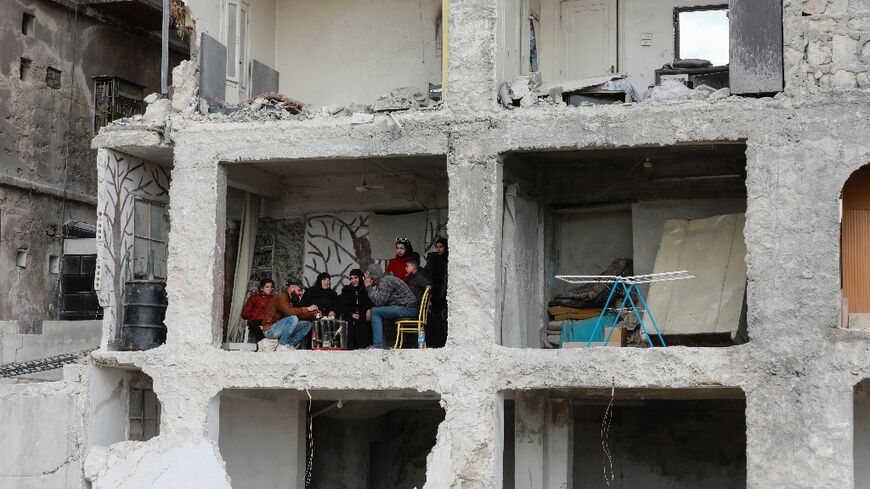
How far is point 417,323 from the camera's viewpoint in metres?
19.8

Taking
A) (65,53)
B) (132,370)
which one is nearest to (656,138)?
(132,370)

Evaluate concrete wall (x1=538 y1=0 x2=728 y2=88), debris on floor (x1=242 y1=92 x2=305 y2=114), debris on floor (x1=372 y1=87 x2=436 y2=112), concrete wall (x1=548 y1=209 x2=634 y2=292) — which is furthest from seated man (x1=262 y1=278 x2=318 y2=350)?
concrete wall (x1=538 y1=0 x2=728 y2=88)

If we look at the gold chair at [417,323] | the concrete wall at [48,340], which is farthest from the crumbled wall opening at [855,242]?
the concrete wall at [48,340]

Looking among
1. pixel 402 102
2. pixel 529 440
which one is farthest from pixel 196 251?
pixel 529 440

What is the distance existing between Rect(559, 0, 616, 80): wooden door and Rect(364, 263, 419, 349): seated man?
4.09m

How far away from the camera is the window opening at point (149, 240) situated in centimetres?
2139

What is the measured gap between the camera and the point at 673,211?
835 inches

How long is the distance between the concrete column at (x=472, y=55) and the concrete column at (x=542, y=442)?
4.22 m

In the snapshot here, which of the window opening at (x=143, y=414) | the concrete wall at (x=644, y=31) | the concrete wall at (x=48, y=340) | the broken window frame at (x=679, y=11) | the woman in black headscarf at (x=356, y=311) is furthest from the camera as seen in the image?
the concrete wall at (x=48, y=340)

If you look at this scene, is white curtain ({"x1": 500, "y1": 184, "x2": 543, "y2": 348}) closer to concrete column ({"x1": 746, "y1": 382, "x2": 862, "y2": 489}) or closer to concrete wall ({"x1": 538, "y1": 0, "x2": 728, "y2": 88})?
concrete wall ({"x1": 538, "y1": 0, "x2": 728, "y2": 88})

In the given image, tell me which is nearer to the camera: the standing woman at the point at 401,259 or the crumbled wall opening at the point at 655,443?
the standing woman at the point at 401,259

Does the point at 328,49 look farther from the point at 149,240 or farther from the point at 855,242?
the point at 855,242

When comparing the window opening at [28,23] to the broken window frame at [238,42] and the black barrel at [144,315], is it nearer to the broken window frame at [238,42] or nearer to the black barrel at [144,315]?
the broken window frame at [238,42]

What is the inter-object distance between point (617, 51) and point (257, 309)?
6.28 m
